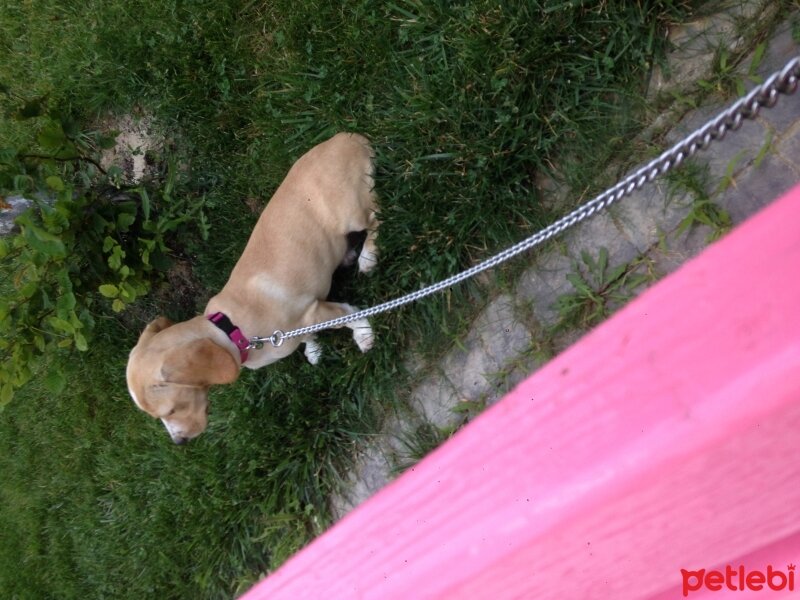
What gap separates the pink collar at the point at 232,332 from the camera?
2.79 metres

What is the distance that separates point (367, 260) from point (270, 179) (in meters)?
0.86

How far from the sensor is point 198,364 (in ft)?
8.54

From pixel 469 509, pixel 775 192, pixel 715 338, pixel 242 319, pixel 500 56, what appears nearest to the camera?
pixel 715 338

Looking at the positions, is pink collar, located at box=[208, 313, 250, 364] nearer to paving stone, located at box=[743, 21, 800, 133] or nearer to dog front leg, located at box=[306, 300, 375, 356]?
dog front leg, located at box=[306, 300, 375, 356]

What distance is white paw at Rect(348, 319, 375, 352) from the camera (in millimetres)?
3111

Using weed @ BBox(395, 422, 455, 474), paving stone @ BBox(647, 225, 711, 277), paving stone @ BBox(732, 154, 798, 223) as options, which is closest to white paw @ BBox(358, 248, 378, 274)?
weed @ BBox(395, 422, 455, 474)

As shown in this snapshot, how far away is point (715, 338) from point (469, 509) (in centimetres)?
58

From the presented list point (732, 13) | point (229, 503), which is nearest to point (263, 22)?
point (732, 13)

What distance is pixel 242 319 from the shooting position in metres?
2.92

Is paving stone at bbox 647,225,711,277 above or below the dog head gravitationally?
above

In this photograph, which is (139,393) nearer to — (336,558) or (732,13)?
(336,558)

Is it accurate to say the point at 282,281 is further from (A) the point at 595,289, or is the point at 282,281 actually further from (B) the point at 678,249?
(B) the point at 678,249

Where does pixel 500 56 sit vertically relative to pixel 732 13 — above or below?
below

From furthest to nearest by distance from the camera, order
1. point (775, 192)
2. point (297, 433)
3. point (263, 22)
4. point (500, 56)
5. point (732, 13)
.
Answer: point (263, 22), point (297, 433), point (500, 56), point (732, 13), point (775, 192)
